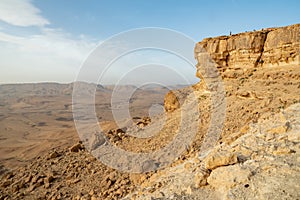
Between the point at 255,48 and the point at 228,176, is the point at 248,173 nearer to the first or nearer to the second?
the point at 228,176

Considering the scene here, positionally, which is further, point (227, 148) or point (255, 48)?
point (255, 48)

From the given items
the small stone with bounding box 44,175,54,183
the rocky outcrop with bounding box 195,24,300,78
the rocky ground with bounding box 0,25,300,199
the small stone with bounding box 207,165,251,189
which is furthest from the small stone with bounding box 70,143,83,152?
the rocky outcrop with bounding box 195,24,300,78

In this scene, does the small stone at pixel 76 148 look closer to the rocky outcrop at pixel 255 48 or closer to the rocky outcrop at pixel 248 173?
the rocky outcrop at pixel 248 173

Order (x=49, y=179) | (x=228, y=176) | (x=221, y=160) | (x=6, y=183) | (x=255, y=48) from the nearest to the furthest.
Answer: (x=228, y=176)
(x=221, y=160)
(x=49, y=179)
(x=6, y=183)
(x=255, y=48)

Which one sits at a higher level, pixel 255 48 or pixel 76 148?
pixel 255 48

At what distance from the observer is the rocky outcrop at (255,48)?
11617 mm

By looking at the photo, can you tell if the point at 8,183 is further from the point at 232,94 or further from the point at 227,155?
the point at 232,94

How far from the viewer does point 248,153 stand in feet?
18.7

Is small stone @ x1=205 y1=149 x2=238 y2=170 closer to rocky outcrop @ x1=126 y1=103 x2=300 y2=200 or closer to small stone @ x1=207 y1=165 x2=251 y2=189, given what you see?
rocky outcrop @ x1=126 y1=103 x2=300 y2=200

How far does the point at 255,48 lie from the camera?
12773 mm

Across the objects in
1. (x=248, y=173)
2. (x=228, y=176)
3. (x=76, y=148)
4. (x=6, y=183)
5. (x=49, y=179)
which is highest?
(x=248, y=173)

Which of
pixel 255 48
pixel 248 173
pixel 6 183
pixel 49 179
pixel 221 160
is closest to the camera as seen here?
pixel 248 173

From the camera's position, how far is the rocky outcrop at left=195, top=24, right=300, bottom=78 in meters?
11.6

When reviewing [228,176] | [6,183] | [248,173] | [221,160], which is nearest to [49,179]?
[6,183]
